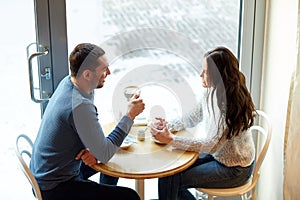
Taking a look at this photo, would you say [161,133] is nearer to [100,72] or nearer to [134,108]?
[134,108]

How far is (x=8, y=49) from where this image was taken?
2.16 meters

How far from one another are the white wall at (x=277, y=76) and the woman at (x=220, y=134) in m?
0.27

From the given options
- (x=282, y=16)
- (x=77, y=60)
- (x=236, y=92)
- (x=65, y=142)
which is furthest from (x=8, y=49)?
(x=282, y=16)

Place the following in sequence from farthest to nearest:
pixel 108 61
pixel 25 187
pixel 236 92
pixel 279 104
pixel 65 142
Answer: pixel 25 187
pixel 279 104
pixel 108 61
pixel 236 92
pixel 65 142

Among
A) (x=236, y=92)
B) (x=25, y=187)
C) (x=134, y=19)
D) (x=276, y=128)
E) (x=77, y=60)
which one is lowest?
(x=25, y=187)

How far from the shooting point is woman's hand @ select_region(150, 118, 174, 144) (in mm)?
1954

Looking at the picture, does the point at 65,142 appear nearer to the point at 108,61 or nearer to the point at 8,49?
the point at 108,61

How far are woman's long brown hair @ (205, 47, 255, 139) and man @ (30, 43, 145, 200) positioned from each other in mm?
372

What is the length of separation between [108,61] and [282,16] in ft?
3.00

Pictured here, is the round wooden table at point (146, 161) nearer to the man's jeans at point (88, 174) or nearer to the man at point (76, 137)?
the man at point (76, 137)

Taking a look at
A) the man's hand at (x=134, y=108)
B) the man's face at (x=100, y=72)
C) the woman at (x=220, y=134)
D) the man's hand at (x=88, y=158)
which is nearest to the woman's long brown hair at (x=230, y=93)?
the woman at (x=220, y=134)

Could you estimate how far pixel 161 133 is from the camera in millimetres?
1965

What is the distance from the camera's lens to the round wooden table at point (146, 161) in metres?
1.75

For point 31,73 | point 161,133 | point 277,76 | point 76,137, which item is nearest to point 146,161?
point 161,133
